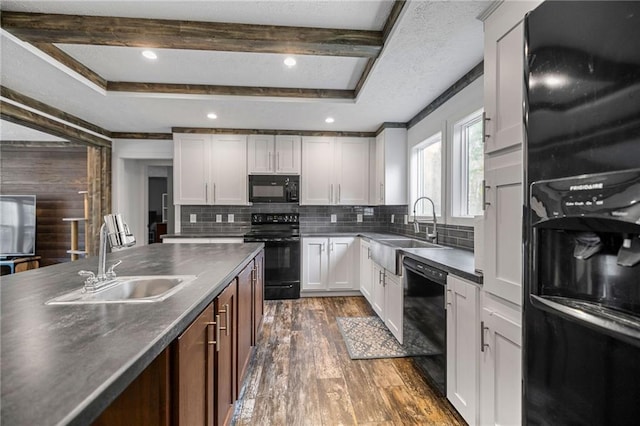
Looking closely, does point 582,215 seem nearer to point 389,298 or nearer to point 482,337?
point 482,337

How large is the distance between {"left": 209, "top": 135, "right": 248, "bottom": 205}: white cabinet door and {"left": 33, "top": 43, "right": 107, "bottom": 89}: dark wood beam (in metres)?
1.53

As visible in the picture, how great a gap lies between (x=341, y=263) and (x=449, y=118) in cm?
233

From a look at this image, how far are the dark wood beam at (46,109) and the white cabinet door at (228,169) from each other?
1703 mm

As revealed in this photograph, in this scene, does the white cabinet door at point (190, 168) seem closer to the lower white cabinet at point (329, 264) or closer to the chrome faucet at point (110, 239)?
the lower white cabinet at point (329, 264)

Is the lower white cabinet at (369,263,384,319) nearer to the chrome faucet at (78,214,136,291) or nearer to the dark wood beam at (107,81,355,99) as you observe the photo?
the dark wood beam at (107,81,355,99)

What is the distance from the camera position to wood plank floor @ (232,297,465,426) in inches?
68.4

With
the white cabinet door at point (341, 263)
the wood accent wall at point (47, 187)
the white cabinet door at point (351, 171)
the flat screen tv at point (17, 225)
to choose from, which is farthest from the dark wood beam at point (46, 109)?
the white cabinet door at point (341, 263)

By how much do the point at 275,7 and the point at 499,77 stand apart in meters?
1.45

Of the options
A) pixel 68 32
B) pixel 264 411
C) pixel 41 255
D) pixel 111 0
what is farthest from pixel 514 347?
pixel 41 255

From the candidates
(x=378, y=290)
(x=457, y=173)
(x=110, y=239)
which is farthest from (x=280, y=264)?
(x=110, y=239)

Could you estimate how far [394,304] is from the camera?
2.66 metres

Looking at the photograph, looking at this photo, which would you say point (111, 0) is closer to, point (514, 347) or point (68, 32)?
point (68, 32)

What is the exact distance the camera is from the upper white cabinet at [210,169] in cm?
422

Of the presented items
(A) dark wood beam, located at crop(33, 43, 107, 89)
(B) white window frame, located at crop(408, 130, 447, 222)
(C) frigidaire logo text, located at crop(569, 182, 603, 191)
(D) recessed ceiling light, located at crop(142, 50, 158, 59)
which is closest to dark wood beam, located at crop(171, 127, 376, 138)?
(B) white window frame, located at crop(408, 130, 447, 222)
